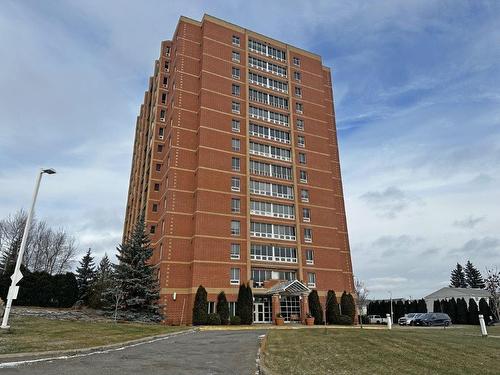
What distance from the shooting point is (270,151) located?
48.7 m

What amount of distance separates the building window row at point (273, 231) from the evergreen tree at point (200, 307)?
358 inches

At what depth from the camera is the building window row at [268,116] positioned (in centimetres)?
4981

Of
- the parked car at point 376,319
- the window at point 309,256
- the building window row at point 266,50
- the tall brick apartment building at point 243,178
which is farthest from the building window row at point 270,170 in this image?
the parked car at point 376,319

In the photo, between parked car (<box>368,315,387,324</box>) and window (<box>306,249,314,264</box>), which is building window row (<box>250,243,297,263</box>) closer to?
window (<box>306,249,314,264</box>)

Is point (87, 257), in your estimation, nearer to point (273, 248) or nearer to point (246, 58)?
point (273, 248)

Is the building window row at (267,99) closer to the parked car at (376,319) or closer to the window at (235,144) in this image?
the window at (235,144)

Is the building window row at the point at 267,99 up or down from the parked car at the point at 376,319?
up

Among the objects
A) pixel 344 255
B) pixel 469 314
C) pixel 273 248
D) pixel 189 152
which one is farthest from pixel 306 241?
pixel 469 314

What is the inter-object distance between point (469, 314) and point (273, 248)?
102 ft

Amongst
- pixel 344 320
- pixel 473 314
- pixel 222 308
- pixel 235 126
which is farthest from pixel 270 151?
pixel 473 314

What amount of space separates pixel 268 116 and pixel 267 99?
8.37 feet

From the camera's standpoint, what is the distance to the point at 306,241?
152 feet

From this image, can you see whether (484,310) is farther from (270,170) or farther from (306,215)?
(270,170)

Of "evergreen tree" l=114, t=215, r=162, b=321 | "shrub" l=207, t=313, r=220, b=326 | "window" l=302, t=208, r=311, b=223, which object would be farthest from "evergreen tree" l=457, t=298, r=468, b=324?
"evergreen tree" l=114, t=215, r=162, b=321
